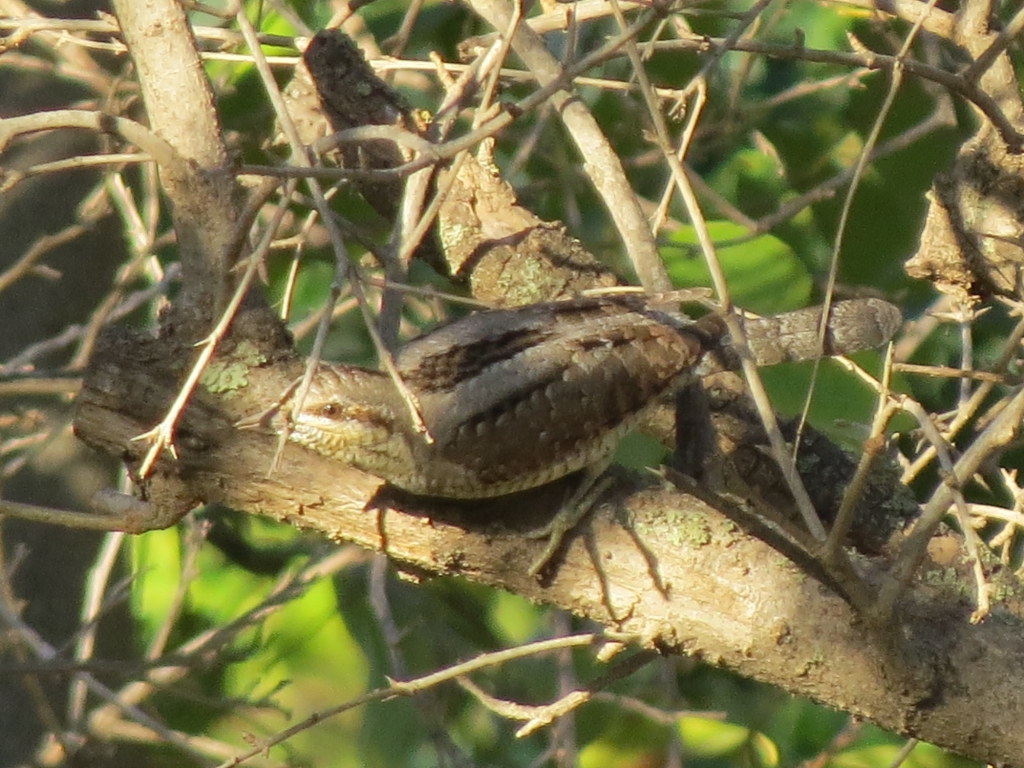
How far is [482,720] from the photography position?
4.15 m

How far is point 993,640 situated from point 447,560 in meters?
0.97

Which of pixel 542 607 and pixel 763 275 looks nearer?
pixel 763 275

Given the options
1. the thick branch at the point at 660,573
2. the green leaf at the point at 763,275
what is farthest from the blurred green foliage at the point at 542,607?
the thick branch at the point at 660,573

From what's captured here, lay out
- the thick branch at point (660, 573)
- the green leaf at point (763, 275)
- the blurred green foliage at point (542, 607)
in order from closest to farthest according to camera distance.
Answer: the thick branch at point (660, 573) → the green leaf at point (763, 275) → the blurred green foliage at point (542, 607)

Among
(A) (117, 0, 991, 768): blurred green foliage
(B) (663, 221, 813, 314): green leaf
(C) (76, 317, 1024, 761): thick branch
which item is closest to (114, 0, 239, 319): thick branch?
(C) (76, 317, 1024, 761): thick branch

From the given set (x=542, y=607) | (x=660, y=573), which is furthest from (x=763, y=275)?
(x=660, y=573)

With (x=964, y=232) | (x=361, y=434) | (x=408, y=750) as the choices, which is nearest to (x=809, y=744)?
(x=408, y=750)

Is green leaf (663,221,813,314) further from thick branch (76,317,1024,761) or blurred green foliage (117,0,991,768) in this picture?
thick branch (76,317,1024,761)

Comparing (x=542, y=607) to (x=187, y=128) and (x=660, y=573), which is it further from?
(x=187, y=128)

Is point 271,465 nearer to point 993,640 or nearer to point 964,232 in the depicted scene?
point 993,640

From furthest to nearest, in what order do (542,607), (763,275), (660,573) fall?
(542,607)
(763,275)
(660,573)

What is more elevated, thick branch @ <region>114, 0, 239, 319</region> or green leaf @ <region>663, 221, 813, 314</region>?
thick branch @ <region>114, 0, 239, 319</region>

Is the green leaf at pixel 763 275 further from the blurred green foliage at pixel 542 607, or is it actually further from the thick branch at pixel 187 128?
the thick branch at pixel 187 128

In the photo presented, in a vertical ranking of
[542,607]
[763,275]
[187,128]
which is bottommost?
[542,607]
